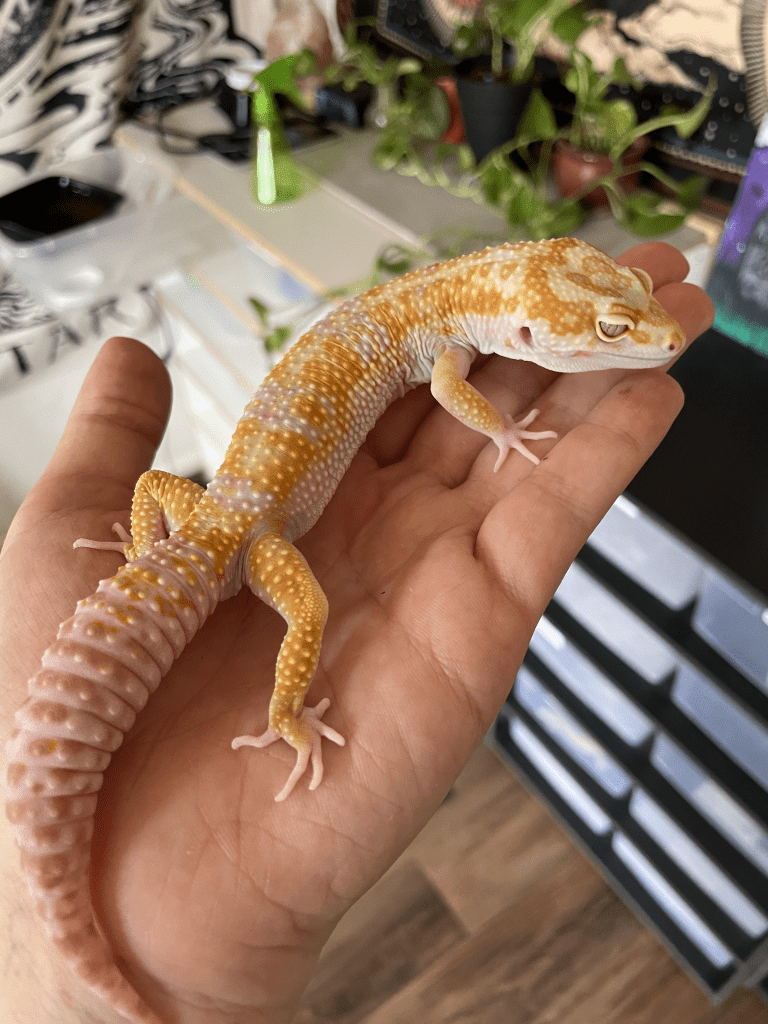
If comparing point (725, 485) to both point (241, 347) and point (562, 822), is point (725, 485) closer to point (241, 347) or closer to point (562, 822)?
point (562, 822)

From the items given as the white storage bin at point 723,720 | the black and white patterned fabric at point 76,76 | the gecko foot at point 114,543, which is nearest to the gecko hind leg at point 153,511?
the gecko foot at point 114,543

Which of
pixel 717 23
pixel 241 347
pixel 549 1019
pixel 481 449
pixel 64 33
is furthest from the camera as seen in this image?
pixel 241 347

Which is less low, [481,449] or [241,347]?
[481,449]

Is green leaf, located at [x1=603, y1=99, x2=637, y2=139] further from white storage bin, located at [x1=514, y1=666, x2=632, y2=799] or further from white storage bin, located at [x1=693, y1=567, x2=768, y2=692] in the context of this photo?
white storage bin, located at [x1=514, y1=666, x2=632, y2=799]

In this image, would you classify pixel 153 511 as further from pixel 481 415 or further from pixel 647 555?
pixel 647 555

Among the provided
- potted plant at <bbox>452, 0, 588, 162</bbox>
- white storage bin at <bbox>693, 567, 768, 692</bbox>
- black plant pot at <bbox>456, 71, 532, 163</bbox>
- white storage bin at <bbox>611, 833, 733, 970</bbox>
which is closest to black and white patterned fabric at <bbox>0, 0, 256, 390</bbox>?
potted plant at <bbox>452, 0, 588, 162</bbox>

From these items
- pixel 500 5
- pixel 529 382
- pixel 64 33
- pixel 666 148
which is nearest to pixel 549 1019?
pixel 529 382

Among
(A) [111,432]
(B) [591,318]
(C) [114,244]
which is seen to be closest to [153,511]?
(A) [111,432]
